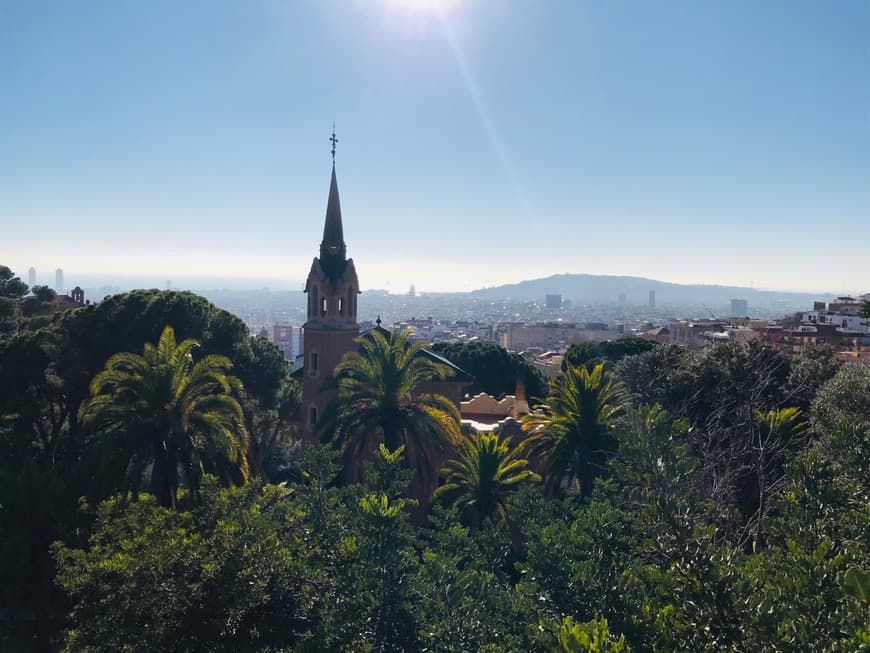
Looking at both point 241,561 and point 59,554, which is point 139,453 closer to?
point 59,554

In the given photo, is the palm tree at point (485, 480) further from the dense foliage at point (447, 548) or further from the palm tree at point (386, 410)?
the palm tree at point (386, 410)

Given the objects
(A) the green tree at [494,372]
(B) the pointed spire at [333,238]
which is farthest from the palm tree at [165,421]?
(A) the green tree at [494,372]

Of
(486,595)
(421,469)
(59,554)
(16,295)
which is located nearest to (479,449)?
(421,469)

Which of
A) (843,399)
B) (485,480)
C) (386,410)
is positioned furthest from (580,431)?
(843,399)

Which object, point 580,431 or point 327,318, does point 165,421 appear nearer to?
point 580,431

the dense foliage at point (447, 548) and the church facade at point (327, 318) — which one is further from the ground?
the church facade at point (327, 318)

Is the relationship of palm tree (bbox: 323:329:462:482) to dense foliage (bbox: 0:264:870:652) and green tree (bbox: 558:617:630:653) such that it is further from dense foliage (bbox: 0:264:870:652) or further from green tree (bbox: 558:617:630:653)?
green tree (bbox: 558:617:630:653)
